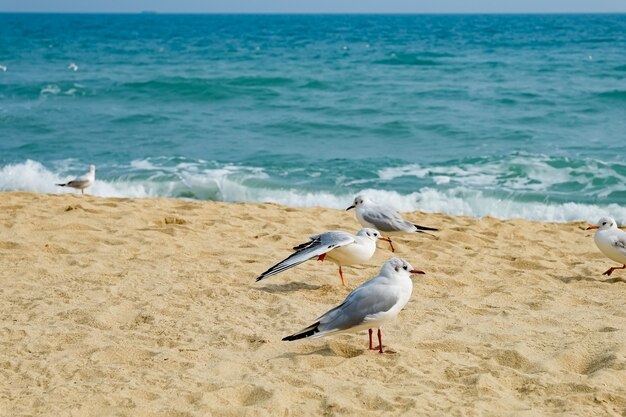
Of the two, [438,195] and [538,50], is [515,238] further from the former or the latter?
[538,50]

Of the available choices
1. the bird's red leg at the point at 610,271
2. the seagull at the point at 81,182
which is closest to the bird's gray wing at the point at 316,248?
the bird's red leg at the point at 610,271

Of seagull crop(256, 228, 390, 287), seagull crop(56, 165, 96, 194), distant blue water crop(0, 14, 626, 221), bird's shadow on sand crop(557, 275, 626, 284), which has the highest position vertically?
seagull crop(256, 228, 390, 287)

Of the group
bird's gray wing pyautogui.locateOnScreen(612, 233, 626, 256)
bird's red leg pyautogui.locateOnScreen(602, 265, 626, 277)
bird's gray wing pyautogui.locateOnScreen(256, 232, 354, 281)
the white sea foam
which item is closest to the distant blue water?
the white sea foam

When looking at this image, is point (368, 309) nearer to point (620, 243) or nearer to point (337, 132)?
point (620, 243)

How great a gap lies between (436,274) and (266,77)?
20822 millimetres

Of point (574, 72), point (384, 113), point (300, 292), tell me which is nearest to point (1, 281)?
point (300, 292)

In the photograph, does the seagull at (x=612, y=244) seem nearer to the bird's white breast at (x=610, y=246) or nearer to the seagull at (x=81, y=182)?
the bird's white breast at (x=610, y=246)

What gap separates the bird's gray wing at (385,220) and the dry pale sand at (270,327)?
286 millimetres

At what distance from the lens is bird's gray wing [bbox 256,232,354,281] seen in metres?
5.65

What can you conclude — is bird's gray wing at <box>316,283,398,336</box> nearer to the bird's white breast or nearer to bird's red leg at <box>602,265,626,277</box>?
the bird's white breast

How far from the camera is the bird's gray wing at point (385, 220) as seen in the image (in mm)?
7496

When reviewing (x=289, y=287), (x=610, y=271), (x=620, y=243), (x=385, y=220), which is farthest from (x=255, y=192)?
(x=620, y=243)

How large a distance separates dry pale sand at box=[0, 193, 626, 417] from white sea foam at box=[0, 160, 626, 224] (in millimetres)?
2935

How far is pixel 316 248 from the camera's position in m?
5.88
